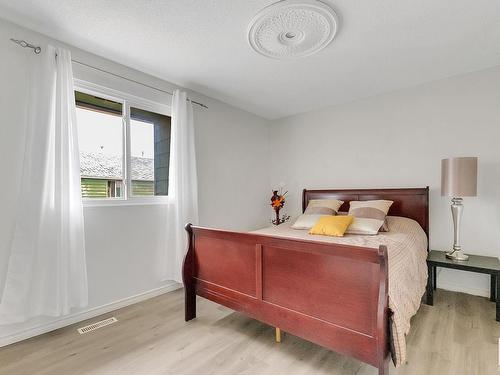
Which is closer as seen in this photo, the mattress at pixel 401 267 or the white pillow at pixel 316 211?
the mattress at pixel 401 267

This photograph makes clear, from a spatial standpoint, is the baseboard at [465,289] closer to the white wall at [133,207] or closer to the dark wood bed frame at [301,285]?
the dark wood bed frame at [301,285]

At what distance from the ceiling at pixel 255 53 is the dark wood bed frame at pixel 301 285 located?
1632 millimetres

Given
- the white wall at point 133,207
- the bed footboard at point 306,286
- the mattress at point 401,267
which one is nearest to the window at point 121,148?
the white wall at point 133,207

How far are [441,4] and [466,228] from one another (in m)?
2.26

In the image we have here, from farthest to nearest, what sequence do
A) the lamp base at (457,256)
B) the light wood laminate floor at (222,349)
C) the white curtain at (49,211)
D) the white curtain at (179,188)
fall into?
1. the white curtain at (179,188)
2. the lamp base at (457,256)
3. the white curtain at (49,211)
4. the light wood laminate floor at (222,349)

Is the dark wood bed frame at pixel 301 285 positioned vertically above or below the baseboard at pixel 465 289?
above

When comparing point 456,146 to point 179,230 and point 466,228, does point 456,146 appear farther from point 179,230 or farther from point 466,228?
point 179,230

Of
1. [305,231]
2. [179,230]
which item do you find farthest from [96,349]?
[305,231]

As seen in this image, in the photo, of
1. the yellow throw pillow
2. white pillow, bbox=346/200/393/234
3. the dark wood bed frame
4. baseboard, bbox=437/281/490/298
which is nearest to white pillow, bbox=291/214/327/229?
the yellow throw pillow

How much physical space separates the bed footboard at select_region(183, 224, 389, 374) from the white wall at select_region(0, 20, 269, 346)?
806mm

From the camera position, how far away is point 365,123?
3.53 m

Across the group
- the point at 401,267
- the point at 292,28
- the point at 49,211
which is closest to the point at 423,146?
the point at 401,267

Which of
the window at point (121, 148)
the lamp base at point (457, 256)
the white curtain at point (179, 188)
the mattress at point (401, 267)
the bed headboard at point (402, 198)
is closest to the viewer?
the mattress at point (401, 267)

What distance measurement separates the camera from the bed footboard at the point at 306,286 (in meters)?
1.36
